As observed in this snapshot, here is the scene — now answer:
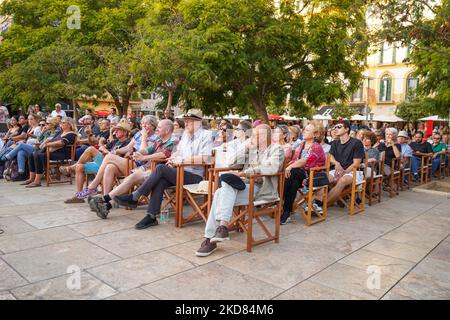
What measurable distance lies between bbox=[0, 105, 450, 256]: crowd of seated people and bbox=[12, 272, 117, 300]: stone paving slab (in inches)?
41.0

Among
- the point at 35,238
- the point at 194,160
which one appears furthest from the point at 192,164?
the point at 35,238

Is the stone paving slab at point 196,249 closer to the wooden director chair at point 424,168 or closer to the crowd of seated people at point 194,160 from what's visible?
the crowd of seated people at point 194,160

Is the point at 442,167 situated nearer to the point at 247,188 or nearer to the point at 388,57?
the point at 247,188

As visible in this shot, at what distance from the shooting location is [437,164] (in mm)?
10555

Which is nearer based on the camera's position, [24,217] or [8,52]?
[24,217]

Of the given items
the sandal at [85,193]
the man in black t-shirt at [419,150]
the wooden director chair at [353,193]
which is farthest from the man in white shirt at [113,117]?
the man in black t-shirt at [419,150]

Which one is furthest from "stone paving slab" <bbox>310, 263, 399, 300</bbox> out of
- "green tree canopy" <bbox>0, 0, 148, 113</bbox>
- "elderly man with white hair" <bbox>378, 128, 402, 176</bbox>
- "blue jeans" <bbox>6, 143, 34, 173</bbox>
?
"green tree canopy" <bbox>0, 0, 148, 113</bbox>

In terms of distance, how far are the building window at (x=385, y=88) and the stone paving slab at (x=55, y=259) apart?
41.1m

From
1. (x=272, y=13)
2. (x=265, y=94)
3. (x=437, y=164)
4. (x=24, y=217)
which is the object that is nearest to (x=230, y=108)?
(x=265, y=94)

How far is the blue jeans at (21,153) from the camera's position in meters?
7.70
